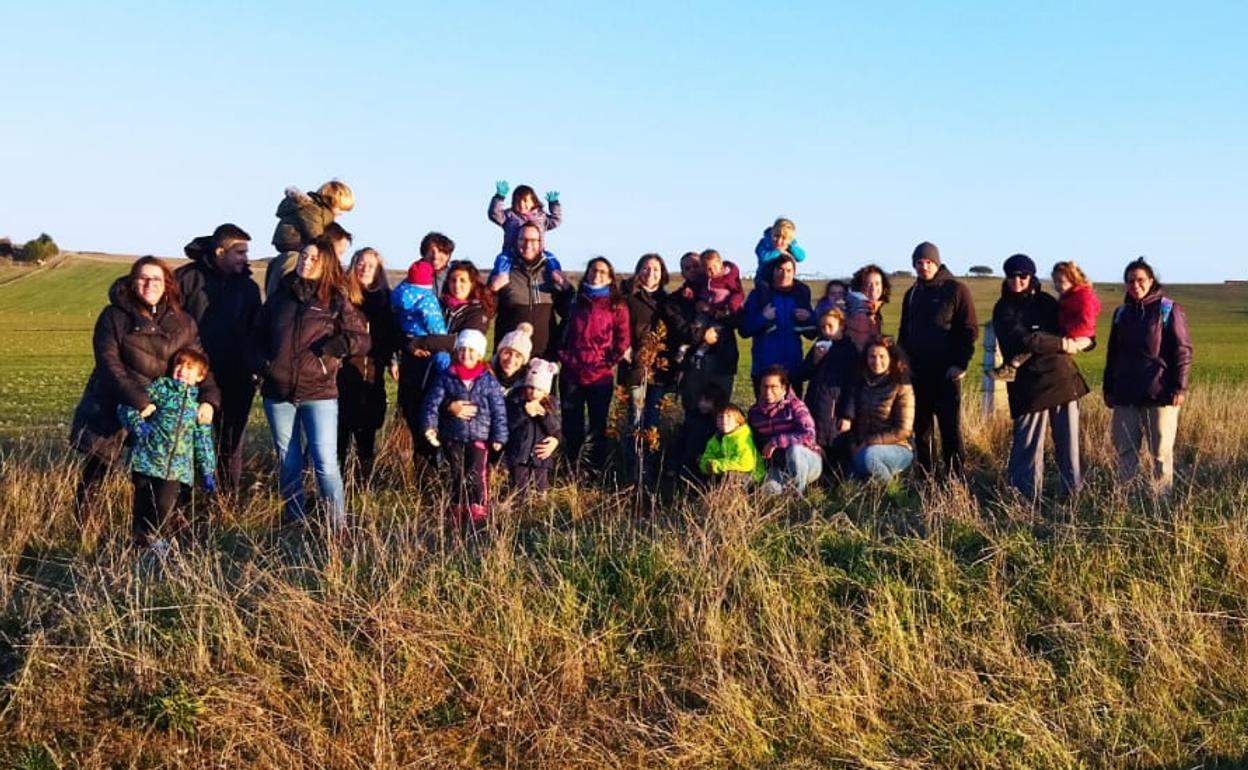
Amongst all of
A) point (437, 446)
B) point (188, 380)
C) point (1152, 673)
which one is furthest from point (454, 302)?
point (1152, 673)

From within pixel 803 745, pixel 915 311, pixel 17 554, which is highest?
pixel 915 311

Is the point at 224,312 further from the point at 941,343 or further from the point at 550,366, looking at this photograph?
the point at 941,343

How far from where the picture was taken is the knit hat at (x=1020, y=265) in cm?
791

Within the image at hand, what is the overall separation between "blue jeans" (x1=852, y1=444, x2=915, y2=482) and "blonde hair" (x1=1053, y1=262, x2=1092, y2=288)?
1709mm

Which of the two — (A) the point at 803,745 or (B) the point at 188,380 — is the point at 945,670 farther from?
(B) the point at 188,380

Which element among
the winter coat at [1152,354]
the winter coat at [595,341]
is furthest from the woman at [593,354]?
the winter coat at [1152,354]

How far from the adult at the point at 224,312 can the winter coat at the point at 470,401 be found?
136cm

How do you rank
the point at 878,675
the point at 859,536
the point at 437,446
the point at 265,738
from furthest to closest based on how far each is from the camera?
the point at 437,446
the point at 859,536
the point at 878,675
the point at 265,738

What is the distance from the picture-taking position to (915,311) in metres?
8.45

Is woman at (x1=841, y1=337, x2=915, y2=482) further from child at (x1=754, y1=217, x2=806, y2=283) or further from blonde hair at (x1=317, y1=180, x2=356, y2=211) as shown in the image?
blonde hair at (x1=317, y1=180, x2=356, y2=211)

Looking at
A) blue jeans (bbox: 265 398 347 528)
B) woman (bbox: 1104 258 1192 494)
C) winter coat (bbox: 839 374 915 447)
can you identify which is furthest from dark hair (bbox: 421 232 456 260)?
woman (bbox: 1104 258 1192 494)

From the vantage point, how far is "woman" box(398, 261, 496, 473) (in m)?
7.56

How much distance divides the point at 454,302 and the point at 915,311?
11.9 feet

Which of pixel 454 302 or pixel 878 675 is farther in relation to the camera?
pixel 454 302
